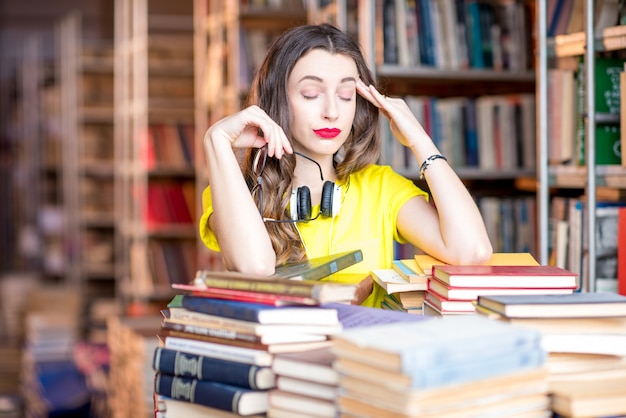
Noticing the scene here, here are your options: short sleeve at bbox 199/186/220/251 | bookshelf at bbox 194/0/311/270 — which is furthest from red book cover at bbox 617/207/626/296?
bookshelf at bbox 194/0/311/270

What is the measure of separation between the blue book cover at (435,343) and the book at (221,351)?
0.51ft

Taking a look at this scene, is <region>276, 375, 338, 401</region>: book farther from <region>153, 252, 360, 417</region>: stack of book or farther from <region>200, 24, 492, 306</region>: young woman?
<region>200, 24, 492, 306</region>: young woman

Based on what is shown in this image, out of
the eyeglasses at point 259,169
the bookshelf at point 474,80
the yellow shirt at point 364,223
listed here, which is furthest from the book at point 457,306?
the bookshelf at point 474,80

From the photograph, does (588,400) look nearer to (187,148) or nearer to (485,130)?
(485,130)

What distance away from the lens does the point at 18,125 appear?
8.00 metres

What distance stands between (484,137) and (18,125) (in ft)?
18.8

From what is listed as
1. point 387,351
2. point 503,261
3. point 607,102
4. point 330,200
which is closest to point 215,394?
point 387,351

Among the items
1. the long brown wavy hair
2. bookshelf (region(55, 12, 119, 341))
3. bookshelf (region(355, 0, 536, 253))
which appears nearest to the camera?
the long brown wavy hair

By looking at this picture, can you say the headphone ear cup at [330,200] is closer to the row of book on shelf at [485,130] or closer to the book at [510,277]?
the book at [510,277]

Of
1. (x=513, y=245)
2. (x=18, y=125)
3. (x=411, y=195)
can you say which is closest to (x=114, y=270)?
(x=18, y=125)

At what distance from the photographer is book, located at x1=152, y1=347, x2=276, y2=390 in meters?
1.12

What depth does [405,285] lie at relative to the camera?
148 centimetres

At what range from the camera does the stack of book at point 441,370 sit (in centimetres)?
93

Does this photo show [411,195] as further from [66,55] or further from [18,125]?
[18,125]
